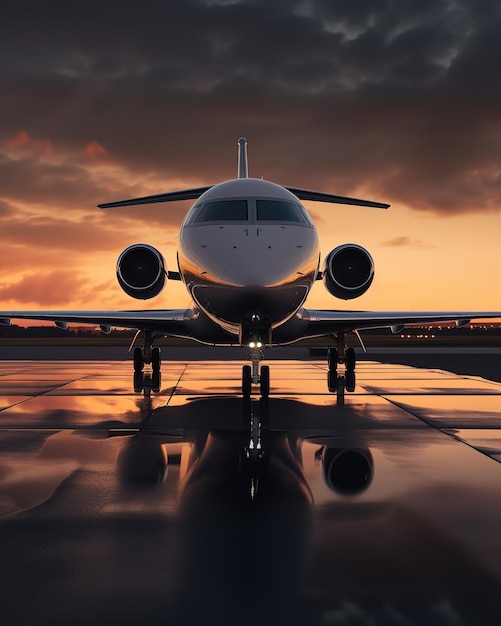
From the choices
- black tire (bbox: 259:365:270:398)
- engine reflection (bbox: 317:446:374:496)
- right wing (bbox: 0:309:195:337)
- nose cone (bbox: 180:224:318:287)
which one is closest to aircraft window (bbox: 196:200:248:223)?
nose cone (bbox: 180:224:318:287)

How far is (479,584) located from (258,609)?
1.25 meters

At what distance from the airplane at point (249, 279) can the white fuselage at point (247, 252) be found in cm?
2

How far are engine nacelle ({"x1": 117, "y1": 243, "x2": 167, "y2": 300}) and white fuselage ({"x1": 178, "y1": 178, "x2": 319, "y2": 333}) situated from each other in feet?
7.18

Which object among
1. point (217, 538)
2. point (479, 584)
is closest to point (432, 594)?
point (479, 584)

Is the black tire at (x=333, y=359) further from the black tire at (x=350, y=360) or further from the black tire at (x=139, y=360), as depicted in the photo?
the black tire at (x=139, y=360)

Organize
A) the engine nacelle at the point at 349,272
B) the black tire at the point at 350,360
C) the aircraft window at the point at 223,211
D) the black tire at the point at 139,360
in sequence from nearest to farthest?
the aircraft window at the point at 223,211, the engine nacelle at the point at 349,272, the black tire at the point at 350,360, the black tire at the point at 139,360

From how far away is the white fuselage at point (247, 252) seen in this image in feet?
30.5

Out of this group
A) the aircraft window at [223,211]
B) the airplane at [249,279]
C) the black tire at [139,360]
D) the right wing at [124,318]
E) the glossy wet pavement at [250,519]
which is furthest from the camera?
the black tire at [139,360]

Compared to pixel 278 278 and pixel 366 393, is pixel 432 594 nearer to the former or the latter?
pixel 278 278

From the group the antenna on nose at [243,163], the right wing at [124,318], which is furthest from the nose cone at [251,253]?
the antenna on nose at [243,163]

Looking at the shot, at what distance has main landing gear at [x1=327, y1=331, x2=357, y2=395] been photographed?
1516 cm

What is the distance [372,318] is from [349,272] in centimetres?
189

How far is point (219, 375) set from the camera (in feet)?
66.2

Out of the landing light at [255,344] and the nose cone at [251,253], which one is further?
the landing light at [255,344]
